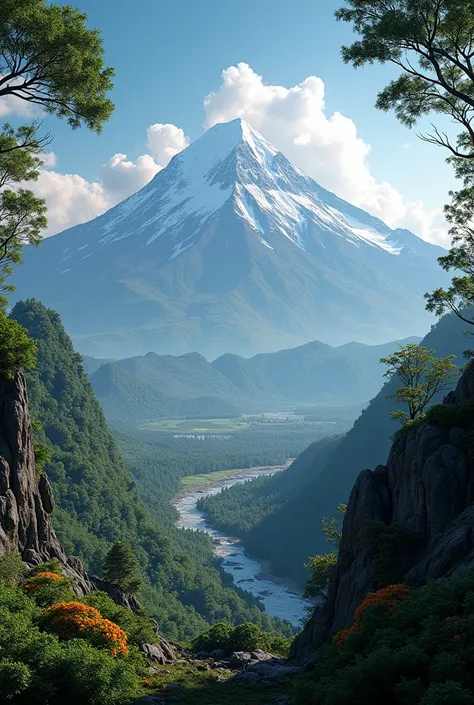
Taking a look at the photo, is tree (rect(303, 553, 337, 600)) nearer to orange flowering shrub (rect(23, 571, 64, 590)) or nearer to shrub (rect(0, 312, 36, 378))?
orange flowering shrub (rect(23, 571, 64, 590))

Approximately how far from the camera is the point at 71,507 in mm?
117375

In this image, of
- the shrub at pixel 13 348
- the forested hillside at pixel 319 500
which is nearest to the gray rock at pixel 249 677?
the shrub at pixel 13 348

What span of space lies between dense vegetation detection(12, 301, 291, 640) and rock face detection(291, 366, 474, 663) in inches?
2307

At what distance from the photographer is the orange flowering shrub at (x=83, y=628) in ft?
85.0

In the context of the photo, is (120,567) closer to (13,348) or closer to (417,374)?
(13,348)

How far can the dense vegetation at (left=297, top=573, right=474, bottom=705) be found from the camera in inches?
676

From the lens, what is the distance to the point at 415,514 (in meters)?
34.6

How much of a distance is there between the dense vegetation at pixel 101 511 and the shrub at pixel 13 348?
64.3 m

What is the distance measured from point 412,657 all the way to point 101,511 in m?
110

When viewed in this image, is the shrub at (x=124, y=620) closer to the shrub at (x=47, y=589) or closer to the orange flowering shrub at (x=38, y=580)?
the orange flowering shrub at (x=38, y=580)

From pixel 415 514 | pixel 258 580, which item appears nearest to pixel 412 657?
pixel 415 514

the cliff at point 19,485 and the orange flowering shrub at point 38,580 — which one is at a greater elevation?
the cliff at point 19,485

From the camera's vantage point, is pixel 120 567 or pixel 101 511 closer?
pixel 120 567

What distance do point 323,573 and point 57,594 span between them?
25722 millimetres
